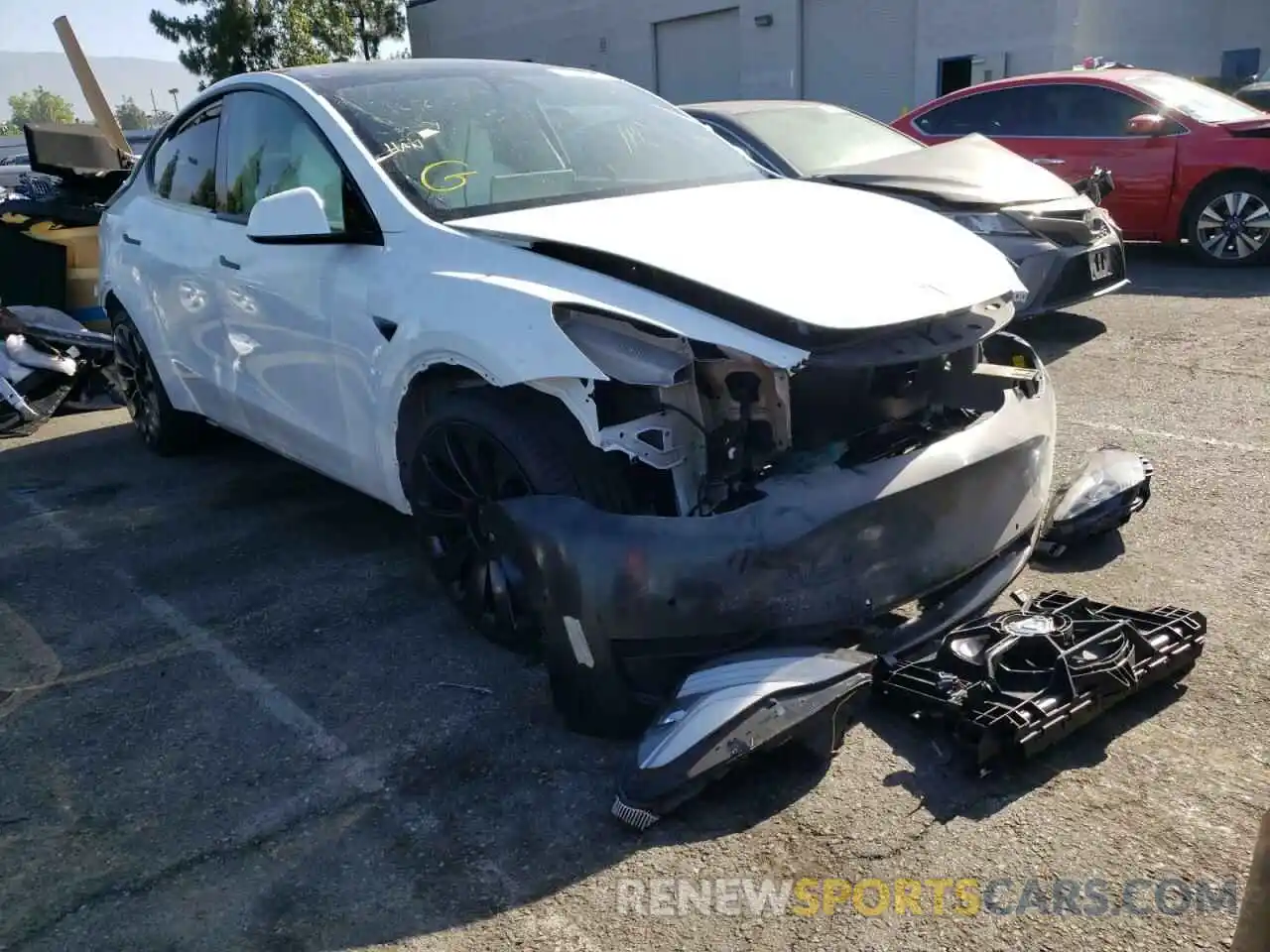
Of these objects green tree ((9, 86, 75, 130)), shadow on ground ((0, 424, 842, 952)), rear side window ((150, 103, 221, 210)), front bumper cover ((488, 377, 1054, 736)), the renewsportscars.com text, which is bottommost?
green tree ((9, 86, 75, 130))

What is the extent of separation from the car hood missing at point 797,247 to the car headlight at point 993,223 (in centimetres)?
Answer: 302

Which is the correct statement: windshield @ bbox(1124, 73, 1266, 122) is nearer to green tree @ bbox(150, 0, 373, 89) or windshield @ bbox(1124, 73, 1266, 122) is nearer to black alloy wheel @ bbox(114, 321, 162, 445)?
black alloy wheel @ bbox(114, 321, 162, 445)

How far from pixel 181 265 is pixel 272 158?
0.83 meters

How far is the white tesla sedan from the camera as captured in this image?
8.96 ft

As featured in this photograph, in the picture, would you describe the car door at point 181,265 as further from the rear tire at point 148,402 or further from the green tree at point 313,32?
the green tree at point 313,32

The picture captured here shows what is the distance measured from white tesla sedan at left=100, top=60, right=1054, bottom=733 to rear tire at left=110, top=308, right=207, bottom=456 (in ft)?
4.44

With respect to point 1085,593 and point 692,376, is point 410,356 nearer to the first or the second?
point 692,376

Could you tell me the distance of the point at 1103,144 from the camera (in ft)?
30.0

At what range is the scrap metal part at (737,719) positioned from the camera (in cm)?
246

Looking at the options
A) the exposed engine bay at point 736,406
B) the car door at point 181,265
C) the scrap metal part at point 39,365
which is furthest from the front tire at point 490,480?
the scrap metal part at point 39,365

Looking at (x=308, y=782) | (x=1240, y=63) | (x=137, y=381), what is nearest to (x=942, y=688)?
(x=308, y=782)

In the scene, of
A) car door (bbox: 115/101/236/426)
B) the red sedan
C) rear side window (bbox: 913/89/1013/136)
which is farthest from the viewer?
rear side window (bbox: 913/89/1013/136)

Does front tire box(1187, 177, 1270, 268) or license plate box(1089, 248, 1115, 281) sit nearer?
license plate box(1089, 248, 1115, 281)

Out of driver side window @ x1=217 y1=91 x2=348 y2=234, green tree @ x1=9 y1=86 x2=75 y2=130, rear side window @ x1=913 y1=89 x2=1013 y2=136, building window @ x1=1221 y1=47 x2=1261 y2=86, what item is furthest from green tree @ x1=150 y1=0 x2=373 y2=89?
green tree @ x1=9 y1=86 x2=75 y2=130
